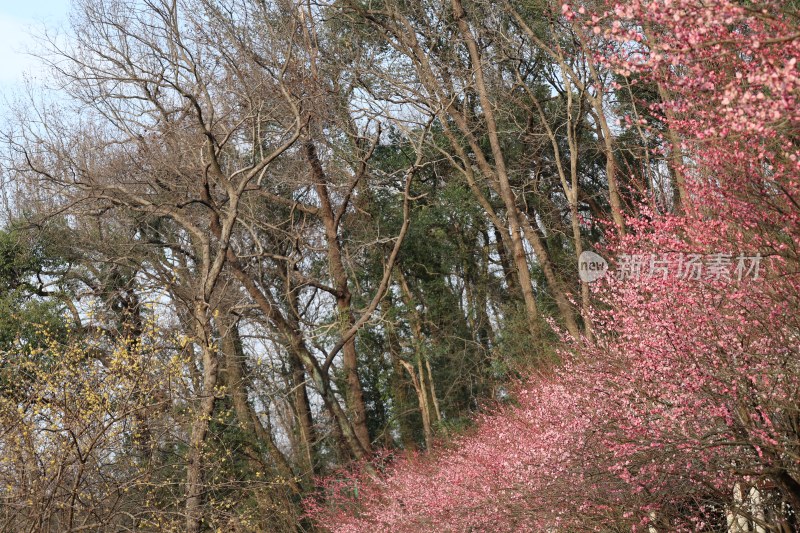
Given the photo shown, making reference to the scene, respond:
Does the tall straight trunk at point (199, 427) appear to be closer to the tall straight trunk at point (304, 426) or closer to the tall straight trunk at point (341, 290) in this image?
the tall straight trunk at point (341, 290)

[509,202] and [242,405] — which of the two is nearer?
[509,202]

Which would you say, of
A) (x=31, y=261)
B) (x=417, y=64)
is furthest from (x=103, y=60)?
(x=31, y=261)

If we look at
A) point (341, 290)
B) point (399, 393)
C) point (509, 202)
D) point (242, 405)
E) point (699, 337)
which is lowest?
point (699, 337)

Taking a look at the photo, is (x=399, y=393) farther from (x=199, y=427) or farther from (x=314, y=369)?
(x=199, y=427)

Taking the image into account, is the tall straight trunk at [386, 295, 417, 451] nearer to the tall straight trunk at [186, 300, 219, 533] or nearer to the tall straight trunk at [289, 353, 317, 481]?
the tall straight trunk at [289, 353, 317, 481]

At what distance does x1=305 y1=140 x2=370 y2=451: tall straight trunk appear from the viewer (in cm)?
1567

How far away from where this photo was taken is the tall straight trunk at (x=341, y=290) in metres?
15.7

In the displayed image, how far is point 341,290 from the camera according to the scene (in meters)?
15.9

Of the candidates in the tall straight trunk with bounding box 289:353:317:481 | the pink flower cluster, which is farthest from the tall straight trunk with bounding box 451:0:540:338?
the pink flower cluster

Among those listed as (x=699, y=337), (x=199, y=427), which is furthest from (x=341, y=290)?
(x=699, y=337)

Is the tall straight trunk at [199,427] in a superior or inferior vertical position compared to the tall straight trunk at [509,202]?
inferior

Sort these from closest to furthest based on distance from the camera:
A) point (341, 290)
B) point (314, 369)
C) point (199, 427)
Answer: point (199, 427) → point (314, 369) → point (341, 290)

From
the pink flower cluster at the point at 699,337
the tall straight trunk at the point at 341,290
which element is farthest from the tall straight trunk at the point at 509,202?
the pink flower cluster at the point at 699,337

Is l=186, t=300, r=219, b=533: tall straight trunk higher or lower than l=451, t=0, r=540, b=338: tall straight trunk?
lower
